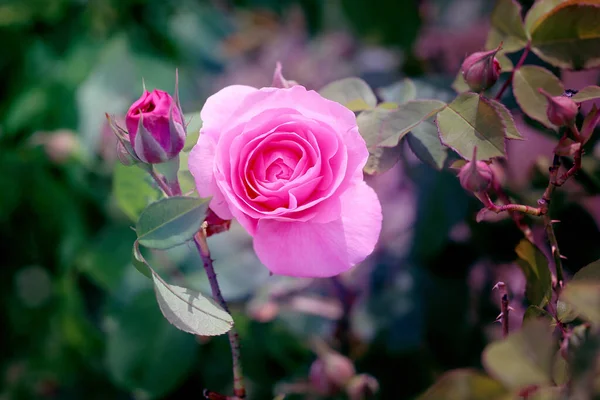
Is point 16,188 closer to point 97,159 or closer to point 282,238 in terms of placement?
point 97,159

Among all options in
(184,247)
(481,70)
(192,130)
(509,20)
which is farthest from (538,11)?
(184,247)

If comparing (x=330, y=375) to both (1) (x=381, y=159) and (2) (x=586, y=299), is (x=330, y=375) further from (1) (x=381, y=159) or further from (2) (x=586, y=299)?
(2) (x=586, y=299)

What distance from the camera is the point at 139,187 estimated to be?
0.52 metres

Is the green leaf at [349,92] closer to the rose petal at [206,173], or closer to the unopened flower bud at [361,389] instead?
the rose petal at [206,173]

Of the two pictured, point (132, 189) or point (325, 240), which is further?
point (132, 189)

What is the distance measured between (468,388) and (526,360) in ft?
0.12

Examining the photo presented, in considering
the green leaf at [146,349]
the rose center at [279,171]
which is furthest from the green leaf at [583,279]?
the green leaf at [146,349]

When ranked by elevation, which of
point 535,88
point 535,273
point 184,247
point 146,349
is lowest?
point 146,349

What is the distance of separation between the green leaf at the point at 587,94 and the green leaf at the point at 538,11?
12 cm

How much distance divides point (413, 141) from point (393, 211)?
2.93ft

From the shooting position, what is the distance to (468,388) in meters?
0.29

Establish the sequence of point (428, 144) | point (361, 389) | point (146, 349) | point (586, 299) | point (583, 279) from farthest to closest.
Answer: point (146, 349) → point (361, 389) → point (428, 144) → point (583, 279) → point (586, 299)

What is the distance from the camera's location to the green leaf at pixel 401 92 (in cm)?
54

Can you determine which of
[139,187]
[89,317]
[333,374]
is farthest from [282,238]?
[89,317]
